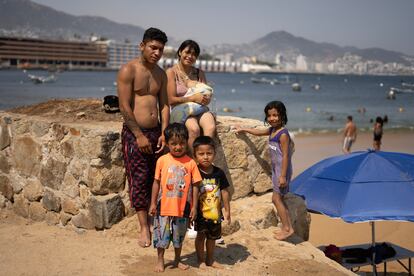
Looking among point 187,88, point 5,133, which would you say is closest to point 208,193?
point 187,88

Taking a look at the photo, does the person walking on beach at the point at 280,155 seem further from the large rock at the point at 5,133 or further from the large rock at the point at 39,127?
the large rock at the point at 5,133

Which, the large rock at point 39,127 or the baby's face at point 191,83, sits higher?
the baby's face at point 191,83

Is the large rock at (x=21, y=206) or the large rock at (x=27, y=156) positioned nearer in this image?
the large rock at (x=27, y=156)

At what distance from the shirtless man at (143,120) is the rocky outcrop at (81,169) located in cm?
31

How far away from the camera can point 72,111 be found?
5.72 m

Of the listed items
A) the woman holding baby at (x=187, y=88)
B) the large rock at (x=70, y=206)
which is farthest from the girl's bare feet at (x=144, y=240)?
the woman holding baby at (x=187, y=88)

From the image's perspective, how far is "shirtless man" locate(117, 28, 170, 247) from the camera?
4.10 meters

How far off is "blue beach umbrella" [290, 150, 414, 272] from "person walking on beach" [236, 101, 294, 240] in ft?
2.11

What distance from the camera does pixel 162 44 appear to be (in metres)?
4.16

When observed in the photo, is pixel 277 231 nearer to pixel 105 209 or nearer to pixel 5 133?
pixel 105 209

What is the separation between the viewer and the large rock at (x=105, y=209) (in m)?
4.45

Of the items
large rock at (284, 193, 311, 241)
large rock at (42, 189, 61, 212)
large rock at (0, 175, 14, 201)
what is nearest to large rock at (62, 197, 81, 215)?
large rock at (42, 189, 61, 212)

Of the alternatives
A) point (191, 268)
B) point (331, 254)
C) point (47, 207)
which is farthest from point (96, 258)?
point (331, 254)

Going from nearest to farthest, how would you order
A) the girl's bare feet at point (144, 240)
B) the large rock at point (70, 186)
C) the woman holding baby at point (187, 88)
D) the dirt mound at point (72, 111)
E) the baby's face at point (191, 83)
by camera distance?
1. the girl's bare feet at point (144, 240)
2. the woman holding baby at point (187, 88)
3. the baby's face at point (191, 83)
4. the large rock at point (70, 186)
5. the dirt mound at point (72, 111)
